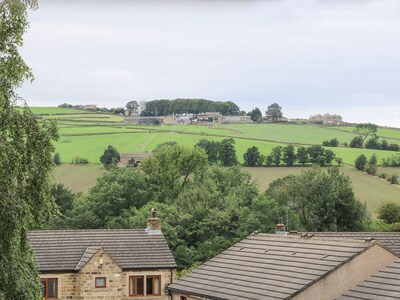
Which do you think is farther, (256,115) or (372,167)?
(256,115)

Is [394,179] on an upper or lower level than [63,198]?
upper

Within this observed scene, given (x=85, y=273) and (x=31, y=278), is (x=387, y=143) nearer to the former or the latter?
(x=85, y=273)

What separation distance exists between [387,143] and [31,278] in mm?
122404

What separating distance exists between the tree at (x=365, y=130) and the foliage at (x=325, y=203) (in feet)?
231

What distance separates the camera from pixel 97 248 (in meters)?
43.7

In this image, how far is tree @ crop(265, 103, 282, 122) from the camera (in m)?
189

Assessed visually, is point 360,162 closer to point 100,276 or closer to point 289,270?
point 100,276

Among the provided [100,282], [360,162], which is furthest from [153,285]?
[360,162]

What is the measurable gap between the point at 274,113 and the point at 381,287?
530 ft

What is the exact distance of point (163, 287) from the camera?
4384 centimetres

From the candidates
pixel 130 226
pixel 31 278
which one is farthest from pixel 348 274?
pixel 130 226

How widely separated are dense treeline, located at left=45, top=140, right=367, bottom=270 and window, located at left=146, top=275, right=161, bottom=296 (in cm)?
1600

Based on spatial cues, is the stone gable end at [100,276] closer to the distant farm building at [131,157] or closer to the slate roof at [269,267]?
the slate roof at [269,267]

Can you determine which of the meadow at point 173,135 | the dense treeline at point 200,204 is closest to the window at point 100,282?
the dense treeline at point 200,204
